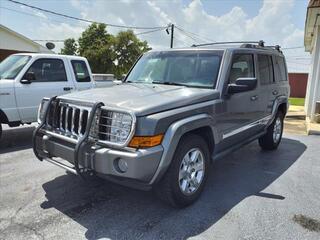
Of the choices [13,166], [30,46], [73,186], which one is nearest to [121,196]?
[73,186]

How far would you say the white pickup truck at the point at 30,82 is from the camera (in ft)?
20.9

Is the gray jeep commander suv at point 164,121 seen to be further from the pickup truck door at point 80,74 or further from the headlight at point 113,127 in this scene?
the pickup truck door at point 80,74

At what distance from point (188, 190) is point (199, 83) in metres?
1.48

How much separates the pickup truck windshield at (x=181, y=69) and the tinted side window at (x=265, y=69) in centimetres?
129

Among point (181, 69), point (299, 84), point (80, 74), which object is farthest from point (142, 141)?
point (299, 84)

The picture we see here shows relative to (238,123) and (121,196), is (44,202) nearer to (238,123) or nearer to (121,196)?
(121,196)

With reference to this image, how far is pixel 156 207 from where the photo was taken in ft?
12.1

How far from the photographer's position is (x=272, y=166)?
536 cm

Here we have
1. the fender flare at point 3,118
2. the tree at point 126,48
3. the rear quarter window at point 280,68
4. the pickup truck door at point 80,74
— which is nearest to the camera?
the rear quarter window at point 280,68

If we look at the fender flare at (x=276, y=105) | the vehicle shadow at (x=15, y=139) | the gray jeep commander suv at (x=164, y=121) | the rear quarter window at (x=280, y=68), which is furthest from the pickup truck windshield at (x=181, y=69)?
the vehicle shadow at (x=15, y=139)

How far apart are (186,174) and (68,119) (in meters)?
1.54

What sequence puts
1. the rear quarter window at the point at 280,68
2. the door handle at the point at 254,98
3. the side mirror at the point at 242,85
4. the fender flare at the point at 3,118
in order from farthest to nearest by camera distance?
the fender flare at the point at 3,118
the rear quarter window at the point at 280,68
the door handle at the point at 254,98
the side mirror at the point at 242,85

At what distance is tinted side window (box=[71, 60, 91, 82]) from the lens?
752 cm

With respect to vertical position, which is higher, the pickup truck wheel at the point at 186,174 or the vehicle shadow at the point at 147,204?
the pickup truck wheel at the point at 186,174
